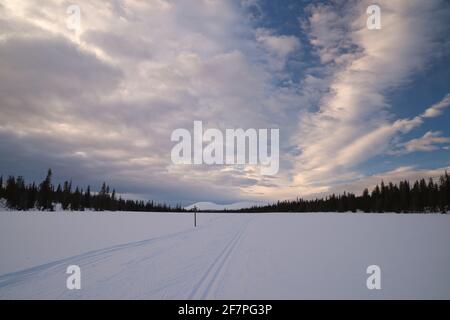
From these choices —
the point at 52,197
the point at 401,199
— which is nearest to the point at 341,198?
the point at 401,199

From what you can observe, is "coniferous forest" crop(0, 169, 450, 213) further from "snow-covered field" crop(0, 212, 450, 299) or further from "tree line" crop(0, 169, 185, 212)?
"snow-covered field" crop(0, 212, 450, 299)

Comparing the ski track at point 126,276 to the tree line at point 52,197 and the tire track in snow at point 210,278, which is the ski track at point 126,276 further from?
the tree line at point 52,197

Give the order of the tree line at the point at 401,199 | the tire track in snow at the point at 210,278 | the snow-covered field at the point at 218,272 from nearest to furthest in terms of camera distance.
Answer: the tire track in snow at the point at 210,278 < the snow-covered field at the point at 218,272 < the tree line at the point at 401,199

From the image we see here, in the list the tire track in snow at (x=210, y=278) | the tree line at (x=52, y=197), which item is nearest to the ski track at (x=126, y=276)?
the tire track in snow at (x=210, y=278)

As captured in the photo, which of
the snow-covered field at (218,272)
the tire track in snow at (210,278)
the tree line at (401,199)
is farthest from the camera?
the tree line at (401,199)

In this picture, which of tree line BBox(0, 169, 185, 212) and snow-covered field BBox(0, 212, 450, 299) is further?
tree line BBox(0, 169, 185, 212)

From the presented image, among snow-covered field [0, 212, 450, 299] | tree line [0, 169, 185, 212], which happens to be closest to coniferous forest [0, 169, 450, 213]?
tree line [0, 169, 185, 212]

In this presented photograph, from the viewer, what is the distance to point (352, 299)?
18.1 feet

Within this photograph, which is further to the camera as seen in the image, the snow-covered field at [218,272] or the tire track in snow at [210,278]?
the snow-covered field at [218,272]

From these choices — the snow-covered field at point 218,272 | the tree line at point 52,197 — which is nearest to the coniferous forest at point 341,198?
the tree line at point 52,197

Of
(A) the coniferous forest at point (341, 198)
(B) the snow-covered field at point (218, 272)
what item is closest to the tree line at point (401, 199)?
(A) the coniferous forest at point (341, 198)

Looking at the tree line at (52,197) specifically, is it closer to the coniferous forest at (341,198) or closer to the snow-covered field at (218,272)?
the coniferous forest at (341,198)

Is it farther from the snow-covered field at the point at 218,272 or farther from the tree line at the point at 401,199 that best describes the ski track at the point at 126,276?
the tree line at the point at 401,199

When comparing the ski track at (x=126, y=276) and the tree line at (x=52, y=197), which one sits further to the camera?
Result: the tree line at (x=52, y=197)
